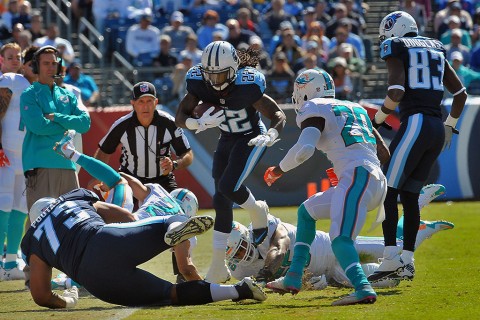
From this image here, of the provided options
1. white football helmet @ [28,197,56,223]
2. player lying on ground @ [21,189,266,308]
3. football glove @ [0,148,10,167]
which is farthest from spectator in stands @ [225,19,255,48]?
player lying on ground @ [21,189,266,308]

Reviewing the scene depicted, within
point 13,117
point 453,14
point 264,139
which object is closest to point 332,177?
point 264,139

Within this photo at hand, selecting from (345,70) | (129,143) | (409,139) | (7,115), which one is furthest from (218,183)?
(345,70)

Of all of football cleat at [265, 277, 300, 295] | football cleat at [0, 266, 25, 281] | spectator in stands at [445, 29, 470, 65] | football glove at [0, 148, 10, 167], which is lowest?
football cleat at [0, 266, 25, 281]

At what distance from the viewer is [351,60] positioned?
16.6 m

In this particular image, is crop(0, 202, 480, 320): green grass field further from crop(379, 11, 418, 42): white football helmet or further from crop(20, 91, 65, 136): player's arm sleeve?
crop(379, 11, 418, 42): white football helmet

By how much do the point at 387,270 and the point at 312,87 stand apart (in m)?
1.51

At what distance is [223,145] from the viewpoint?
28.5ft

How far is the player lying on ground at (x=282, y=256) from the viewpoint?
26.9 feet

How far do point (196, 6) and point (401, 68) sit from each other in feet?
36.4

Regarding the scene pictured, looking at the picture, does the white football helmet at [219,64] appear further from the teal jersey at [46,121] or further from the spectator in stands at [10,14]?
the spectator in stands at [10,14]

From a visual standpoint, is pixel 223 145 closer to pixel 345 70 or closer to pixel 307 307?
pixel 307 307

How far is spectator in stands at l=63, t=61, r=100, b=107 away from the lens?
49.8ft

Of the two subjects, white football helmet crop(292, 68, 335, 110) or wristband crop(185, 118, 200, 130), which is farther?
wristband crop(185, 118, 200, 130)

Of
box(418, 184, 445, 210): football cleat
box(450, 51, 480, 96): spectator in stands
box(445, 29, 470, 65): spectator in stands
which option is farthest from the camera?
box(445, 29, 470, 65): spectator in stands
